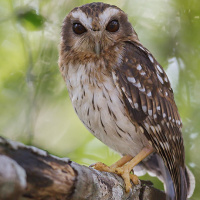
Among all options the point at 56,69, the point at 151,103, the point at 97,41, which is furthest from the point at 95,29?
the point at 56,69

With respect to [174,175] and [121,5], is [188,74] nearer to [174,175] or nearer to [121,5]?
[121,5]

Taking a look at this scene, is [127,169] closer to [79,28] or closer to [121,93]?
[121,93]

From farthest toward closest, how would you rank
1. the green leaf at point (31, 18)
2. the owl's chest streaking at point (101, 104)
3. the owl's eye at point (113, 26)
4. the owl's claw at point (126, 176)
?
the green leaf at point (31, 18), the owl's eye at point (113, 26), the owl's chest streaking at point (101, 104), the owl's claw at point (126, 176)

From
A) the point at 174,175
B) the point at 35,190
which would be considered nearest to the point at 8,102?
the point at 174,175

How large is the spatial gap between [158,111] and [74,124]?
119 centimetres

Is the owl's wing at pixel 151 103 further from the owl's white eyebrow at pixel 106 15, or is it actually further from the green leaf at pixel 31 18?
the green leaf at pixel 31 18

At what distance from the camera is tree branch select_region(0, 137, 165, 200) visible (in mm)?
1392

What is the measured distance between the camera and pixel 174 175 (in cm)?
285

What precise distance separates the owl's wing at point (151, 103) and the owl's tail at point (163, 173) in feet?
0.21

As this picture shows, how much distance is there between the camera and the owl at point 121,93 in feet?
8.97

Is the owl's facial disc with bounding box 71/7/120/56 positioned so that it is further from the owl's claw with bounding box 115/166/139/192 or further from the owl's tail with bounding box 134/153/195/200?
the owl's tail with bounding box 134/153/195/200

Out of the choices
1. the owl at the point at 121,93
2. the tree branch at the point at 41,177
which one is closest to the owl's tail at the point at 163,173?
the owl at the point at 121,93

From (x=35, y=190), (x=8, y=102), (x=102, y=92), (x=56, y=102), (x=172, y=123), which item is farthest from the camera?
(x=56, y=102)

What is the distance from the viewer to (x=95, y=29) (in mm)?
2875
